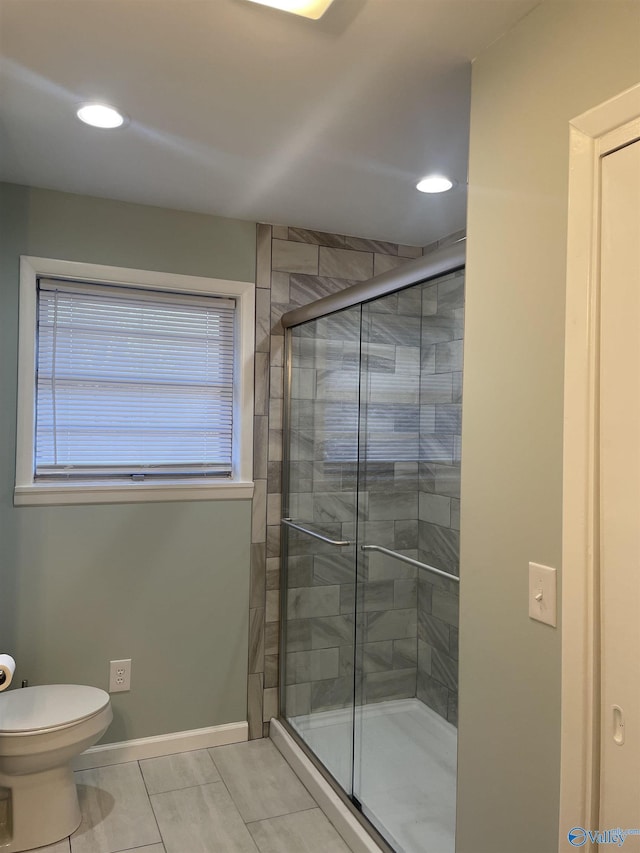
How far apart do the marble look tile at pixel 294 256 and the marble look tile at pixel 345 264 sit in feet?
0.14

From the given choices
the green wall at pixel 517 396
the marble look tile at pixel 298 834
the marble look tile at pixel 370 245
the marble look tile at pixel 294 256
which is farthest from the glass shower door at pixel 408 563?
the marble look tile at pixel 370 245

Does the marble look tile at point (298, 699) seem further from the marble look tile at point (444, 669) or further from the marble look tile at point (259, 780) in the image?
the marble look tile at point (444, 669)

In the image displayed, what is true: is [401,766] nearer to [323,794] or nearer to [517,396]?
[323,794]

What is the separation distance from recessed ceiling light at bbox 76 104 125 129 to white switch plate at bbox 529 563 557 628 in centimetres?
175

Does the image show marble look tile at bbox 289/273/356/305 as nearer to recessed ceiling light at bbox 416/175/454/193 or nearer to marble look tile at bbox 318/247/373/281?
marble look tile at bbox 318/247/373/281

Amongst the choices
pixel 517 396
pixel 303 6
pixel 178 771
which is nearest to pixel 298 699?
pixel 178 771

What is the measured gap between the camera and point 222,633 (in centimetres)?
290

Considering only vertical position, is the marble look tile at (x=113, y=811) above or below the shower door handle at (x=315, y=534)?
below

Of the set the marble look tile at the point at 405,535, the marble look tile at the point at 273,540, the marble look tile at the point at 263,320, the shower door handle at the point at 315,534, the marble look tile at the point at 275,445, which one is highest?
the marble look tile at the point at 263,320

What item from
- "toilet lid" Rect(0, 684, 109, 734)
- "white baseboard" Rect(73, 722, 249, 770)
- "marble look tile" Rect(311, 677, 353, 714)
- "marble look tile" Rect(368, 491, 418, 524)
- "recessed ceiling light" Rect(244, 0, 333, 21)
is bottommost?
"white baseboard" Rect(73, 722, 249, 770)

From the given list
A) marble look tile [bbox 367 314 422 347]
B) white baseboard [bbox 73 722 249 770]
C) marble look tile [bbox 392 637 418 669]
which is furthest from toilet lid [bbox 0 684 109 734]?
marble look tile [bbox 367 314 422 347]

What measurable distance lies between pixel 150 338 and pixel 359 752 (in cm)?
192

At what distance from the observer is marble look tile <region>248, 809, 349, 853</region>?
2182mm

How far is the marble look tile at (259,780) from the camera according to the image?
2418mm
